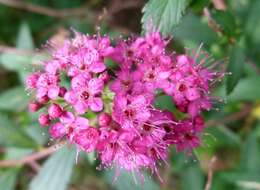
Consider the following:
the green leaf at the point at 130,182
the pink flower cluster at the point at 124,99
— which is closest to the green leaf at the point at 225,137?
the green leaf at the point at 130,182

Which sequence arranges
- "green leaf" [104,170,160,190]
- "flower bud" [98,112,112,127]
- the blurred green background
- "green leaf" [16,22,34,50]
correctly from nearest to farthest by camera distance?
"flower bud" [98,112,112,127]
the blurred green background
"green leaf" [104,170,160,190]
"green leaf" [16,22,34,50]

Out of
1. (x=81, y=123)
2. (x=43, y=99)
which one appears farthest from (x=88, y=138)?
(x=43, y=99)

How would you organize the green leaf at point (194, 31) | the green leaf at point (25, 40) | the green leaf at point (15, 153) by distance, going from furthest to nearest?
the green leaf at point (25, 40)
the green leaf at point (194, 31)
the green leaf at point (15, 153)

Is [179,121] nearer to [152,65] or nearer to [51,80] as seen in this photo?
[152,65]

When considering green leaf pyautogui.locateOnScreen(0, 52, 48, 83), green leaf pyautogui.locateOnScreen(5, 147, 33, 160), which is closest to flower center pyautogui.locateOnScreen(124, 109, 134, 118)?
green leaf pyautogui.locateOnScreen(5, 147, 33, 160)

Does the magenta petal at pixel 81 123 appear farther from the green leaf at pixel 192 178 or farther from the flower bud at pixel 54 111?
the green leaf at pixel 192 178

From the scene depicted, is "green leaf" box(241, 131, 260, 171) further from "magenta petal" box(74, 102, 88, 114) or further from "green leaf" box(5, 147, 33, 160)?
"magenta petal" box(74, 102, 88, 114)

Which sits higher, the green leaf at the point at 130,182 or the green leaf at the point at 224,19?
the green leaf at the point at 224,19
